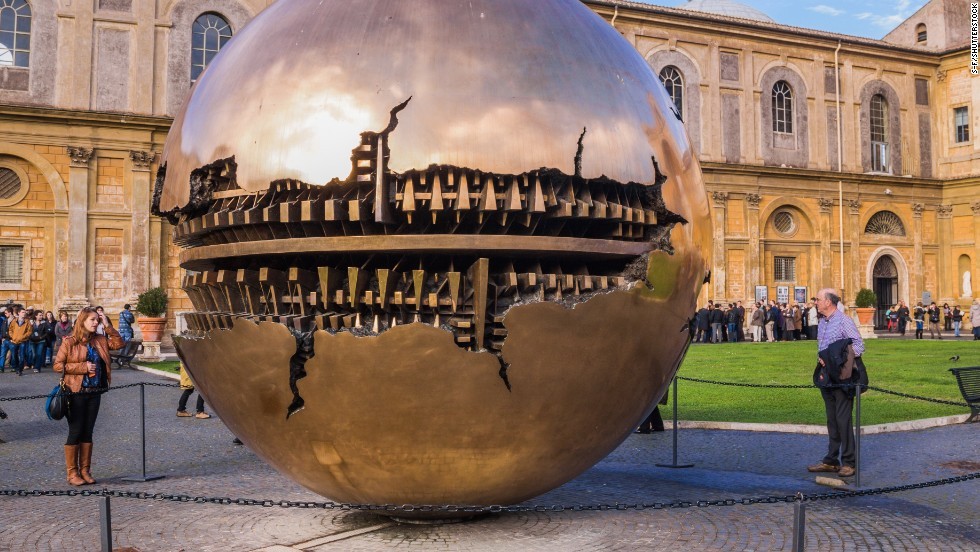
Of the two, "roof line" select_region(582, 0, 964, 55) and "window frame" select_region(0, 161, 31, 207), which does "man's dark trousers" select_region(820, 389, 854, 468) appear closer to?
"window frame" select_region(0, 161, 31, 207)

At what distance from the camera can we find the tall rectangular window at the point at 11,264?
27.0 metres

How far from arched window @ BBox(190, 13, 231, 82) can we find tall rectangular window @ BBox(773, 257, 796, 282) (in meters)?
25.3

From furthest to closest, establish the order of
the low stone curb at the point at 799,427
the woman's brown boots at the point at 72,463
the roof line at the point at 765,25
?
the roof line at the point at 765,25
the low stone curb at the point at 799,427
the woman's brown boots at the point at 72,463

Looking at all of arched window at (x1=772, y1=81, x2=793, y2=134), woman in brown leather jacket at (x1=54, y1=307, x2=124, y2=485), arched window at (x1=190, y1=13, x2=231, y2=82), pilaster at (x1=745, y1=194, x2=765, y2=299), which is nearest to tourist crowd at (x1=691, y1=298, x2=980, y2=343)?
pilaster at (x1=745, y1=194, x2=765, y2=299)

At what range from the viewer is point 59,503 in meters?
6.34

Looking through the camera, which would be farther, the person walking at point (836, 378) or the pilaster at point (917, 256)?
the pilaster at point (917, 256)

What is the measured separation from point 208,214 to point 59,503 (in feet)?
11.6

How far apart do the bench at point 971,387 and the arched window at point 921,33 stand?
125 ft

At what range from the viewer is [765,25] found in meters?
37.8

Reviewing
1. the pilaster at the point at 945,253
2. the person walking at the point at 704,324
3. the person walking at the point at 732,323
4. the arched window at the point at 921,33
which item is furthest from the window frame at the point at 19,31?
the arched window at the point at 921,33

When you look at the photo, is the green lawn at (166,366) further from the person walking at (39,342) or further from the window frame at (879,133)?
the window frame at (879,133)

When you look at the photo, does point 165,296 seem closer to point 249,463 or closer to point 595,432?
point 249,463

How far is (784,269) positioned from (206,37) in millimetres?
26435

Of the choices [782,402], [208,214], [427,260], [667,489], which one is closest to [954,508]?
[667,489]
